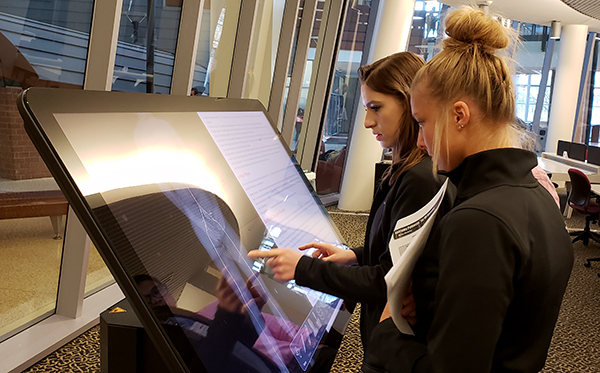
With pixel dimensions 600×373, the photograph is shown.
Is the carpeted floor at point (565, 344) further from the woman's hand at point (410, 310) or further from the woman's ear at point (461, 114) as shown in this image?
the woman's ear at point (461, 114)

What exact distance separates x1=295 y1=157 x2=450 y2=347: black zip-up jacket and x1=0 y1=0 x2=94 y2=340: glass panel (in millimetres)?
2011

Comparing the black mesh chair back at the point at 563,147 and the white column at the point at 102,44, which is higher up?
the black mesh chair back at the point at 563,147

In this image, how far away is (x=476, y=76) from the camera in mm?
840

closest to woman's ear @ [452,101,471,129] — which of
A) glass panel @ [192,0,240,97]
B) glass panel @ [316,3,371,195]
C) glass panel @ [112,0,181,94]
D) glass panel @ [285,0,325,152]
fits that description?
glass panel @ [112,0,181,94]

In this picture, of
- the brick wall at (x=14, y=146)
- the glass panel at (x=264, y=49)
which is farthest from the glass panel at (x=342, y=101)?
the brick wall at (x=14, y=146)

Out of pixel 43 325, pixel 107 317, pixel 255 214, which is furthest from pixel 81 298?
pixel 255 214

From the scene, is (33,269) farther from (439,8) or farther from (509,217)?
(439,8)

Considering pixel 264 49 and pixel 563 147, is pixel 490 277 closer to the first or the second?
pixel 264 49

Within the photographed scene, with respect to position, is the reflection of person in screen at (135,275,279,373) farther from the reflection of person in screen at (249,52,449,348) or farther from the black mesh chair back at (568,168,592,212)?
the black mesh chair back at (568,168,592,212)

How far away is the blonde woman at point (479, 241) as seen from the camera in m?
0.68

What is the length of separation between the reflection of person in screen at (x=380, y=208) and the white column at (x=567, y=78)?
912cm

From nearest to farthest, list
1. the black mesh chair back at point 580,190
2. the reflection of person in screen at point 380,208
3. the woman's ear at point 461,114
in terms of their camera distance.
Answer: the woman's ear at point 461,114 → the reflection of person in screen at point 380,208 → the black mesh chair back at point 580,190

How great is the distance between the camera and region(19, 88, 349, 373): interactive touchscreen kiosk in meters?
0.59

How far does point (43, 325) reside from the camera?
2785mm
